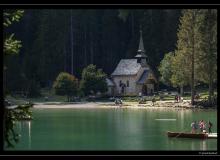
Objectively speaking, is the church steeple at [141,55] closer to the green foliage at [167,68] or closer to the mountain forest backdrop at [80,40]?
the mountain forest backdrop at [80,40]

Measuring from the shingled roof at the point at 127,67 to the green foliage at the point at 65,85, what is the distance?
13.6 meters

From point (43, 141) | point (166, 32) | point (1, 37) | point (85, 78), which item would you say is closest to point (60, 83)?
point (85, 78)

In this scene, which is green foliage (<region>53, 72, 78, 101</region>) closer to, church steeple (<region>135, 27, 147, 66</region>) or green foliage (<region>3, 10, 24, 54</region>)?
church steeple (<region>135, 27, 147, 66</region>)

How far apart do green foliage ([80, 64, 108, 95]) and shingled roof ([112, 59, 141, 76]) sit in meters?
11.5

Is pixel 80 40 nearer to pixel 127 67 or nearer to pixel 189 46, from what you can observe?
pixel 127 67

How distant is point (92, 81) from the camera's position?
70.4m

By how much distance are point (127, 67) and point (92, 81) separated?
47.7ft

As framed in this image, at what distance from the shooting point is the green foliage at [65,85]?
68.0 m

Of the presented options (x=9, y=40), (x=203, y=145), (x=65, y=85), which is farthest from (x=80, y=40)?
(x=9, y=40)

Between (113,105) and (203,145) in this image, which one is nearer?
(203,145)

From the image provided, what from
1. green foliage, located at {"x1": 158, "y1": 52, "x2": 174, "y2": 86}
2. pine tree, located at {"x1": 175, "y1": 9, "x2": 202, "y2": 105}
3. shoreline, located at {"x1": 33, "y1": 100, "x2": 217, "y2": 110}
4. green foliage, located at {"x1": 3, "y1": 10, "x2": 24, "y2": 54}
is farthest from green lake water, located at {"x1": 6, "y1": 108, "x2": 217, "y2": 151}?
green foliage, located at {"x1": 158, "y1": 52, "x2": 174, "y2": 86}

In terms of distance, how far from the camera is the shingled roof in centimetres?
8325
